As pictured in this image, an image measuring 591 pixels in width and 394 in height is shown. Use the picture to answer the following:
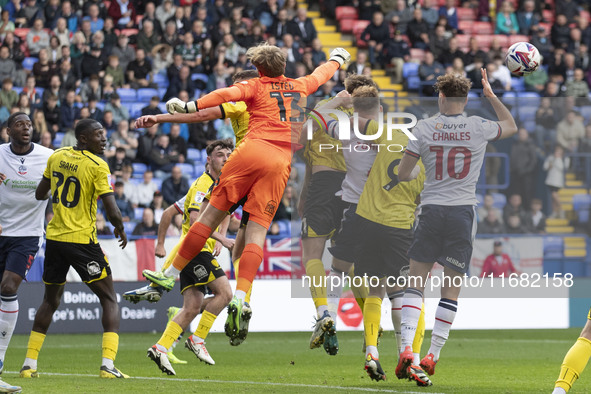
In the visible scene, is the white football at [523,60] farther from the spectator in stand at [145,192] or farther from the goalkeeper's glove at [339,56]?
the spectator in stand at [145,192]

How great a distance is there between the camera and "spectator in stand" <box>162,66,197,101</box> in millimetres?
21562

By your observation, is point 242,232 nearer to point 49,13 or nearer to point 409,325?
point 409,325

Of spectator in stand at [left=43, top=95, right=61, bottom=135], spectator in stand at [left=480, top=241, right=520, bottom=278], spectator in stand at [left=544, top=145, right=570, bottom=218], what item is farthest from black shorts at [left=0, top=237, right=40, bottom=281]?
spectator in stand at [left=544, top=145, right=570, bottom=218]

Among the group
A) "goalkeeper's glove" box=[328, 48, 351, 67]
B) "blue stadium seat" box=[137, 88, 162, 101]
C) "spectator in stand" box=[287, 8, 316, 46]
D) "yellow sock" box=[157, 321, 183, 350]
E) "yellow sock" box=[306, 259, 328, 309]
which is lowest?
"blue stadium seat" box=[137, 88, 162, 101]

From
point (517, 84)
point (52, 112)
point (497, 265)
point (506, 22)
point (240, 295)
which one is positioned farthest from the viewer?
point (506, 22)

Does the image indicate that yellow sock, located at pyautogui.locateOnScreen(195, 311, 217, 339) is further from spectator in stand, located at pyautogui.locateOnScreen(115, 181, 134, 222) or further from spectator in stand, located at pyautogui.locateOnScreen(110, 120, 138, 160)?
spectator in stand, located at pyautogui.locateOnScreen(110, 120, 138, 160)

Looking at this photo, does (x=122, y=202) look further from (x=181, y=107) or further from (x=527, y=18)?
(x=527, y=18)

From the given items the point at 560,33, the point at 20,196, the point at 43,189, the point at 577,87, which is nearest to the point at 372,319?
the point at 43,189

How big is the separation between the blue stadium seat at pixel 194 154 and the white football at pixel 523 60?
10.5 metres

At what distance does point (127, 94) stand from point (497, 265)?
353 inches

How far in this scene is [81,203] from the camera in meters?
9.89

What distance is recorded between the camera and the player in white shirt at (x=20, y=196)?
1030 cm

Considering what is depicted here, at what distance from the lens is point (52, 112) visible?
20.4 metres

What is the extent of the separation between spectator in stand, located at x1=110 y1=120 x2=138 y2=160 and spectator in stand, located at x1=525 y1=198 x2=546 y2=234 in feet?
25.8
